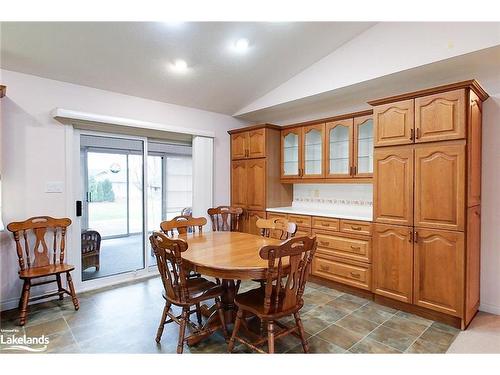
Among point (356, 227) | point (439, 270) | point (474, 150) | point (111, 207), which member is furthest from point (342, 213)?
point (111, 207)

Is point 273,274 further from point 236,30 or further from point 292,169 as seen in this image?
point 292,169

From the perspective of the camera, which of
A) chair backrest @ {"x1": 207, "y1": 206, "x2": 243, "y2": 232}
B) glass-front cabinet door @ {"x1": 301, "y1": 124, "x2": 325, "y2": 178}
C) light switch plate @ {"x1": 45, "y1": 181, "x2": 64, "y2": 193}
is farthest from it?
chair backrest @ {"x1": 207, "y1": 206, "x2": 243, "y2": 232}

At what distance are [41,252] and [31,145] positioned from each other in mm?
1127

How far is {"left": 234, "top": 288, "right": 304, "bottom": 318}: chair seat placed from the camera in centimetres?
190

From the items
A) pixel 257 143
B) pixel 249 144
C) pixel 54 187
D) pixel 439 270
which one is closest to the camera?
pixel 439 270

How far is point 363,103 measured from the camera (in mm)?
3604

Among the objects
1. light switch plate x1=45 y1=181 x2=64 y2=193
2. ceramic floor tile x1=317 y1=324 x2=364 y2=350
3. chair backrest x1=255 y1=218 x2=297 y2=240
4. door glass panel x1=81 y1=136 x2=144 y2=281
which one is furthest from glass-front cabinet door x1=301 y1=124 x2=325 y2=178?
light switch plate x1=45 y1=181 x2=64 y2=193

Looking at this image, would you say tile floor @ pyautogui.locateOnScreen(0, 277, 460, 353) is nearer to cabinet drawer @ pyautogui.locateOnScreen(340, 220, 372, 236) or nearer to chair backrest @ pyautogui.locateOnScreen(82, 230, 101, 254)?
chair backrest @ pyautogui.locateOnScreen(82, 230, 101, 254)

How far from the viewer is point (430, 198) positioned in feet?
8.48

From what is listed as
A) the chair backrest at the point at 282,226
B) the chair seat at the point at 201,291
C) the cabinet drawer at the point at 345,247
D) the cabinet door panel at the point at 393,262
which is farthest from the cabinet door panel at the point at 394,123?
the chair seat at the point at 201,291

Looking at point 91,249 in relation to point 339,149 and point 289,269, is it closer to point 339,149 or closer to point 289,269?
point 289,269

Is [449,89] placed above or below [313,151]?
above
